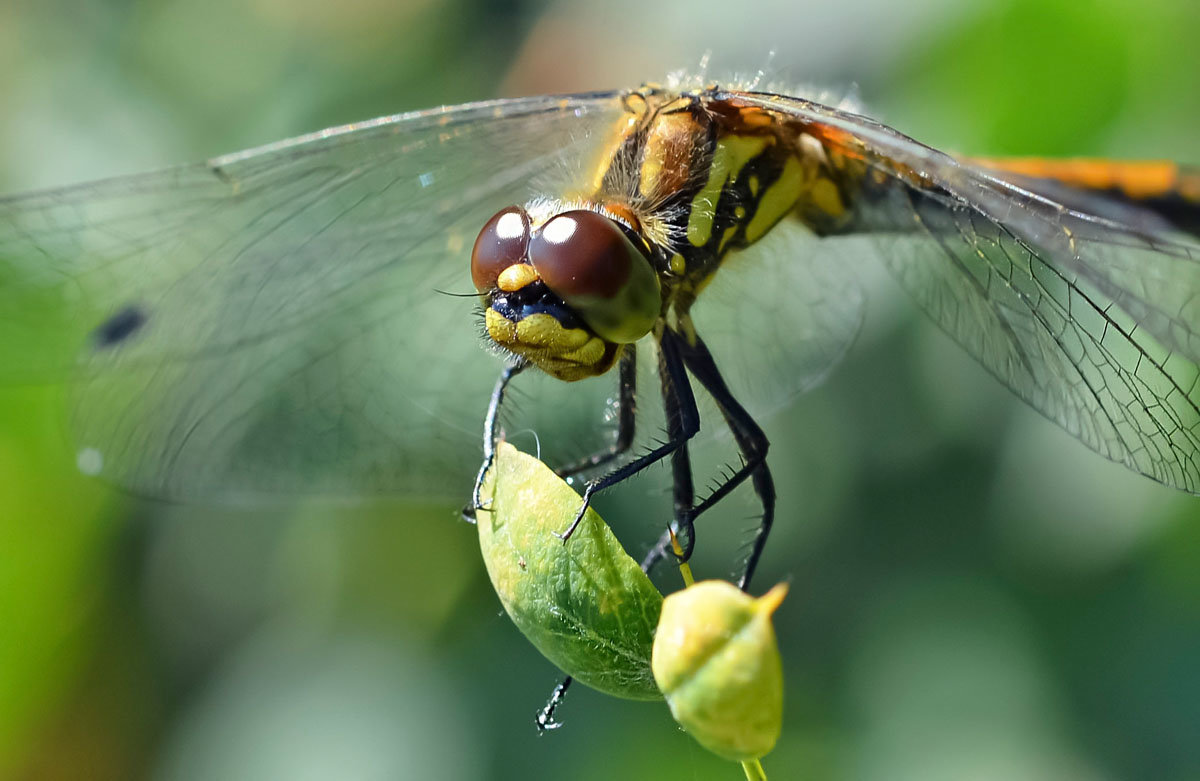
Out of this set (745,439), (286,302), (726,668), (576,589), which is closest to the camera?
(726,668)

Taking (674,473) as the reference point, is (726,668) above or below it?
below

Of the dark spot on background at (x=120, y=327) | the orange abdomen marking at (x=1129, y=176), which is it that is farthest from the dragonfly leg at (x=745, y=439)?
the dark spot on background at (x=120, y=327)

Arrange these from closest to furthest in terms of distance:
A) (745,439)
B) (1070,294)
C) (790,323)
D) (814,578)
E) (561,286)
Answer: (561,286) → (1070,294) → (745,439) → (790,323) → (814,578)

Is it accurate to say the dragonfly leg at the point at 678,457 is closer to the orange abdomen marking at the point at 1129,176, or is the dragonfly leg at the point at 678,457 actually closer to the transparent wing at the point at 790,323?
the transparent wing at the point at 790,323

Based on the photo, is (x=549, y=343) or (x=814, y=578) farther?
(x=814, y=578)

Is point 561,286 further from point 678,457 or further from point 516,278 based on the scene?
point 678,457

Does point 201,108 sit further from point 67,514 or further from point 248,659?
point 248,659

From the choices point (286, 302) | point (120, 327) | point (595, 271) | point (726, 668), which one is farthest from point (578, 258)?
point (120, 327)

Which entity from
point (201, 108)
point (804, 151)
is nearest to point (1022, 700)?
point (804, 151)

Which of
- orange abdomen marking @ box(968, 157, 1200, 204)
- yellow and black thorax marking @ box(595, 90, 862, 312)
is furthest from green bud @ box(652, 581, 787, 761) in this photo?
orange abdomen marking @ box(968, 157, 1200, 204)
